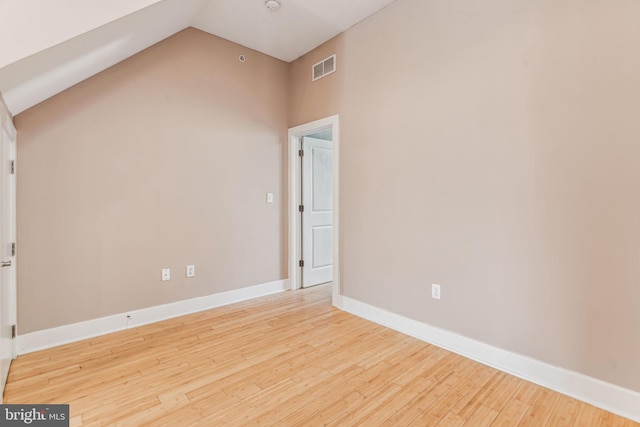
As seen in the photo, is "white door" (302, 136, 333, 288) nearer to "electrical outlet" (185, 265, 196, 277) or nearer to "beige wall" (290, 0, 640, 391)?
"beige wall" (290, 0, 640, 391)

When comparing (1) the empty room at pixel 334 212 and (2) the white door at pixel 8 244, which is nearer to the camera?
(1) the empty room at pixel 334 212

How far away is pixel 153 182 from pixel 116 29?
143cm

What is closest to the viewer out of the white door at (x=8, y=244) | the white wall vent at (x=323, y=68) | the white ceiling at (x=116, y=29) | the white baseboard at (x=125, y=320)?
the white ceiling at (x=116, y=29)

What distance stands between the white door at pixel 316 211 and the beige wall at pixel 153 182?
312 millimetres

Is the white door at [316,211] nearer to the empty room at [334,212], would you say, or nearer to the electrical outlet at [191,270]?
the empty room at [334,212]

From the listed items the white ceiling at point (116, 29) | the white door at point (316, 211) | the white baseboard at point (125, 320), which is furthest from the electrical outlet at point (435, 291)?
the white ceiling at point (116, 29)

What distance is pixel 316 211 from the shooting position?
423 centimetres

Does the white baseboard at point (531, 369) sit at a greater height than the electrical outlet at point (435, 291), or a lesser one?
lesser

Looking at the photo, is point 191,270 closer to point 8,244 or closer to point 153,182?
point 153,182

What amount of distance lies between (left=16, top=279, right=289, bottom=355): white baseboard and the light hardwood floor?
0.09 metres

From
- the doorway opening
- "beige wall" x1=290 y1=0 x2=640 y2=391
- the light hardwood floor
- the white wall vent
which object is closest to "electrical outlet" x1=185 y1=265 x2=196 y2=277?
the light hardwood floor

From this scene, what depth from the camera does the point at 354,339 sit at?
2.63m

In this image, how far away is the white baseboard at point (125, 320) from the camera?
2.44m

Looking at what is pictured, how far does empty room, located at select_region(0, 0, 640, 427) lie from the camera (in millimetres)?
1722
